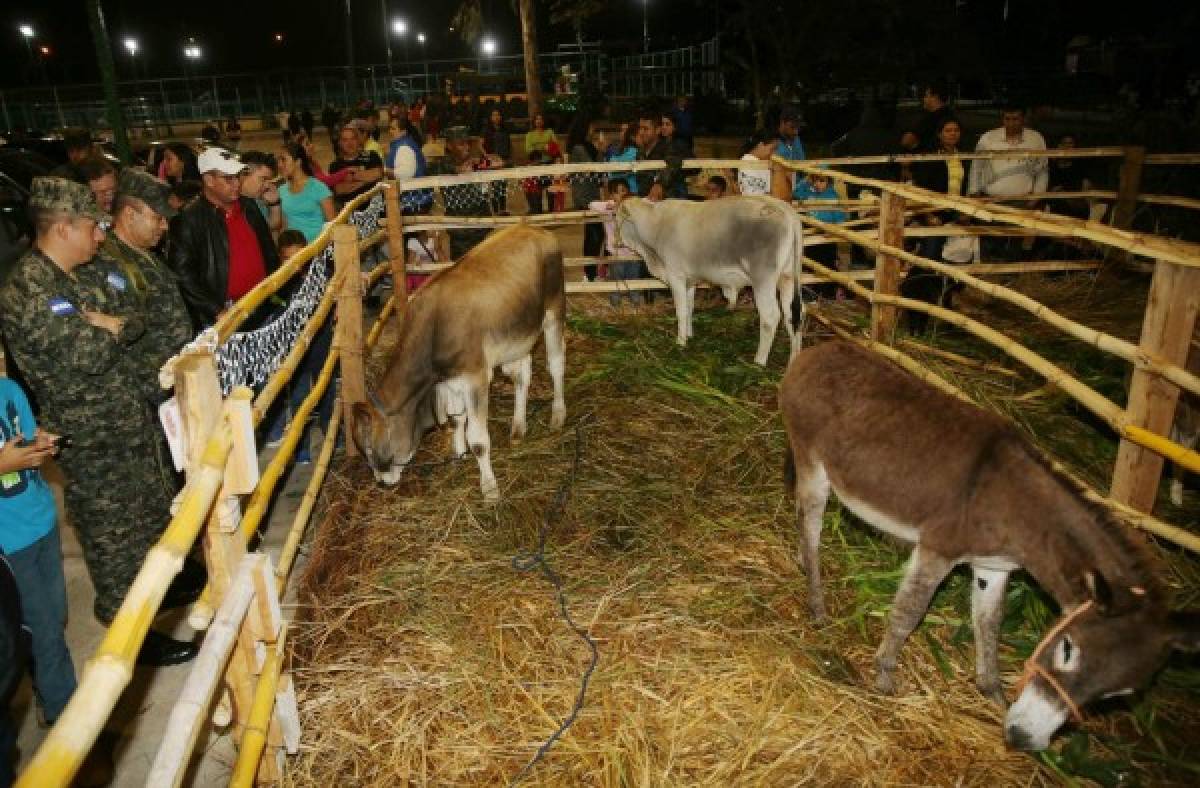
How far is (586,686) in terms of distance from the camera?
3.63 m

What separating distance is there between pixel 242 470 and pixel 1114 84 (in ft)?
99.9

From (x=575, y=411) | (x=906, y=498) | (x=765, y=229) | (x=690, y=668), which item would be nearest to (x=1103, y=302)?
(x=765, y=229)

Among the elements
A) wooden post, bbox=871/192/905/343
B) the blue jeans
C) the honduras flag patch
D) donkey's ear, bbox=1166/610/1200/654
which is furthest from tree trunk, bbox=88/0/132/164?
donkey's ear, bbox=1166/610/1200/654

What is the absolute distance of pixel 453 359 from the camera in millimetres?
5234

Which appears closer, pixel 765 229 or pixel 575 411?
pixel 575 411

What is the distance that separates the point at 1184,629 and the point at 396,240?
6.70 meters

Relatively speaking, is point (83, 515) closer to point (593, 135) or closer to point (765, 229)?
Result: point (765, 229)

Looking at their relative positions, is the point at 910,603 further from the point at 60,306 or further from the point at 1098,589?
the point at 60,306

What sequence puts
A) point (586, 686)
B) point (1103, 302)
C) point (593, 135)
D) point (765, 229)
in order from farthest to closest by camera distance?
point (593, 135), point (1103, 302), point (765, 229), point (586, 686)

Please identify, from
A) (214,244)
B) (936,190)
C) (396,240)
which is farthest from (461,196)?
(936,190)

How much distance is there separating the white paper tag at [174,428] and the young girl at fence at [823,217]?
24.1 feet

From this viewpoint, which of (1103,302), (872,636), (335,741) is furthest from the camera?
(1103,302)

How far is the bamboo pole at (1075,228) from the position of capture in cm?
340

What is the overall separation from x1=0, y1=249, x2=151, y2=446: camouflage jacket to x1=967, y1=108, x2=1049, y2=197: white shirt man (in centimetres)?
820
